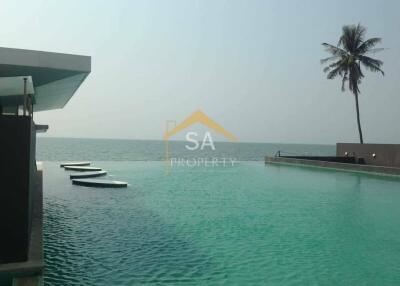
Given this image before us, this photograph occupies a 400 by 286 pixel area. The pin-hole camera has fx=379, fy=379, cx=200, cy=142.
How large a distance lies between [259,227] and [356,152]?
2400cm

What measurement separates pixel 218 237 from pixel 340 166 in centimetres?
2282

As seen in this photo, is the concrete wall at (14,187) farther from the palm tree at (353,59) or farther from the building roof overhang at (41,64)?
the palm tree at (353,59)

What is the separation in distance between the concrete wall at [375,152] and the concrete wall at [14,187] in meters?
27.1

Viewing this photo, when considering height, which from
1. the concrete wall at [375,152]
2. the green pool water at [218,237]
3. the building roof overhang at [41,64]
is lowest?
the green pool water at [218,237]

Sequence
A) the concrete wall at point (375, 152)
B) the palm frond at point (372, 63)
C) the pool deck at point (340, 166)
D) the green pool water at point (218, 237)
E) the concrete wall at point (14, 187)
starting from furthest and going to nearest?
1. the palm frond at point (372, 63)
2. the concrete wall at point (375, 152)
3. the pool deck at point (340, 166)
4. the green pool water at point (218, 237)
5. the concrete wall at point (14, 187)

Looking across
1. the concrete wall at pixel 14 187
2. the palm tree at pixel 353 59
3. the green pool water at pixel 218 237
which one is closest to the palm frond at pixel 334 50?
the palm tree at pixel 353 59

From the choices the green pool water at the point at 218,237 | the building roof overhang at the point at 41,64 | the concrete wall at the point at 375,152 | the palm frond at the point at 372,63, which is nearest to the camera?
the green pool water at the point at 218,237

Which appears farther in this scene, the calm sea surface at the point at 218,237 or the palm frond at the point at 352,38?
the palm frond at the point at 352,38

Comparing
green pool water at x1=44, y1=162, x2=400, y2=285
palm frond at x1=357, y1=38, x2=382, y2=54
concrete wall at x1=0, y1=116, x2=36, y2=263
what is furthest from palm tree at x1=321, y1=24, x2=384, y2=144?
concrete wall at x1=0, y1=116, x2=36, y2=263

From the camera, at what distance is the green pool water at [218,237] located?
6.92 metres

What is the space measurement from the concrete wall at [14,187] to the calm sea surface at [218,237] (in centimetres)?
90

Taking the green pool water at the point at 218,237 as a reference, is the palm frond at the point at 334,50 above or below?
above

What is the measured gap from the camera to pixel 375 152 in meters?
29.6

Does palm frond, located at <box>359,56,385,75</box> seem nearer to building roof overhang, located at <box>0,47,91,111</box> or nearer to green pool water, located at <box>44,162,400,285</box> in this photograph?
green pool water, located at <box>44,162,400,285</box>
